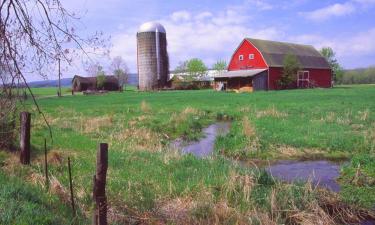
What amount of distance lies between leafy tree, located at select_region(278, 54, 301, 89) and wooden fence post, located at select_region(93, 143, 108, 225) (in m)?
57.5

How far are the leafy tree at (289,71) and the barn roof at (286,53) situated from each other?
119 cm

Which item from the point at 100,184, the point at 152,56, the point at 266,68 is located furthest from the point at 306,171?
the point at 152,56

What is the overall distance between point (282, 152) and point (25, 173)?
27.5ft

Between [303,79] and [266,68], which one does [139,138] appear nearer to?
[266,68]

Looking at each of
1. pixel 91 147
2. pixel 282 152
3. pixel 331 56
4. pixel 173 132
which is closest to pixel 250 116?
pixel 173 132

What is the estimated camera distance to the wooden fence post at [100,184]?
5676 mm

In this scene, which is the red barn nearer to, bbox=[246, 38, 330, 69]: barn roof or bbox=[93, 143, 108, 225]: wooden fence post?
bbox=[246, 38, 330, 69]: barn roof

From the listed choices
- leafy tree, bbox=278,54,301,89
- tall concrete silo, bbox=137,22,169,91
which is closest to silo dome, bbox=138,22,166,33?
tall concrete silo, bbox=137,22,169,91

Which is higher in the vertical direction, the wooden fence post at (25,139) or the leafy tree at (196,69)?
the leafy tree at (196,69)

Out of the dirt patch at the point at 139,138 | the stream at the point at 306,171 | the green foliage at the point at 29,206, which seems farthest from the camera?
the dirt patch at the point at 139,138

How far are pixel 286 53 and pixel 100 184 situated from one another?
63656 mm

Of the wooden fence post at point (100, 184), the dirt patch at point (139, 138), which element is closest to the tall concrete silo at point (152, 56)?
the dirt patch at point (139, 138)

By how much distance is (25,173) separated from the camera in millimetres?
9523

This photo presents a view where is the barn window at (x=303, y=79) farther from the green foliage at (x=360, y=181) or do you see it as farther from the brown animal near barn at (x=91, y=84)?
the green foliage at (x=360, y=181)
